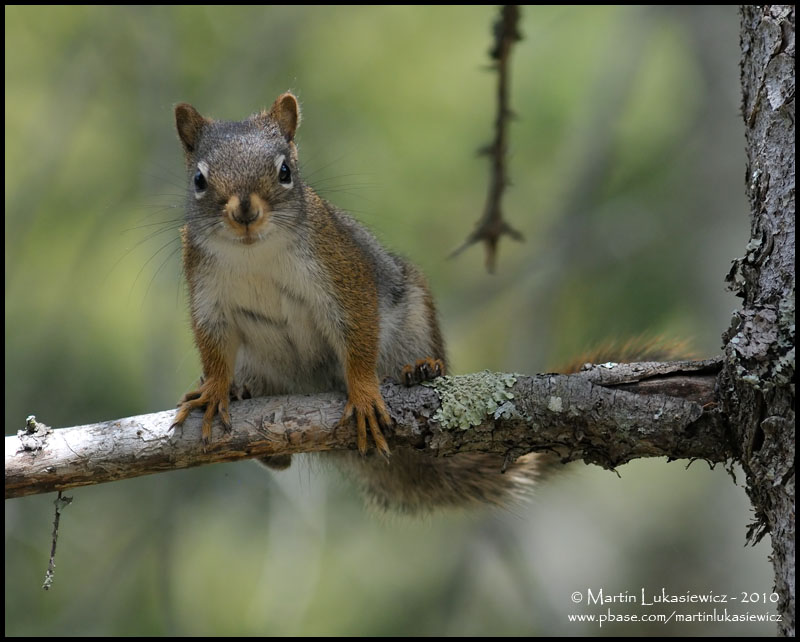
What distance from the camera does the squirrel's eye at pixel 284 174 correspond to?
2936mm

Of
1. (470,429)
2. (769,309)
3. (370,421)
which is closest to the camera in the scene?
(769,309)

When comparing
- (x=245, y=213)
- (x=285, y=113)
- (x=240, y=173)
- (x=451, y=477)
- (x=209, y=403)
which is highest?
(x=285, y=113)

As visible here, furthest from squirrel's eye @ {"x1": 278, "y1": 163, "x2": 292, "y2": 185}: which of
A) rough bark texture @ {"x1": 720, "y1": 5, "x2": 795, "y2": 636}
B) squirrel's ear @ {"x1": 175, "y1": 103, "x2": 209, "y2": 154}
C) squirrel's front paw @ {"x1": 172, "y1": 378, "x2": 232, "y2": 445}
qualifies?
rough bark texture @ {"x1": 720, "y1": 5, "x2": 795, "y2": 636}

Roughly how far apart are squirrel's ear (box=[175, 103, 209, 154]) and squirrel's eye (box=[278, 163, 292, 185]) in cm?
43

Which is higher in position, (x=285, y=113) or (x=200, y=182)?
(x=285, y=113)

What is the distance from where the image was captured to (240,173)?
9.21 ft

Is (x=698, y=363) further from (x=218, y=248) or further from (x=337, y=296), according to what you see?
(x=218, y=248)

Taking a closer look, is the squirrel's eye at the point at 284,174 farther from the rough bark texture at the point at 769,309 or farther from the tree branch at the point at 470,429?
the rough bark texture at the point at 769,309

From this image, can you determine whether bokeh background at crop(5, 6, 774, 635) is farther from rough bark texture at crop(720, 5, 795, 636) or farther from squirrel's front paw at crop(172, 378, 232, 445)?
rough bark texture at crop(720, 5, 795, 636)

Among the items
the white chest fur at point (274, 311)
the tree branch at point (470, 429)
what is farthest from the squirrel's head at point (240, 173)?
the tree branch at point (470, 429)

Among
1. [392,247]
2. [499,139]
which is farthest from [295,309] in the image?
[392,247]

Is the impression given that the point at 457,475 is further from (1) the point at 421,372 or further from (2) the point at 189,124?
(2) the point at 189,124

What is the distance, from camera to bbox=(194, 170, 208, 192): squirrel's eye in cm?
291

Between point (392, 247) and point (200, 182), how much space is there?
59.5 inches
